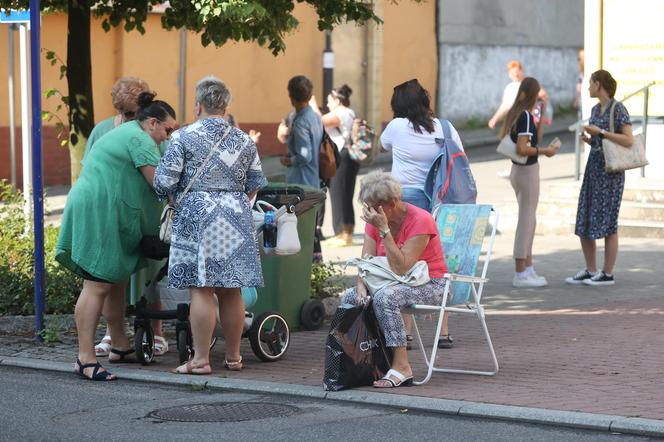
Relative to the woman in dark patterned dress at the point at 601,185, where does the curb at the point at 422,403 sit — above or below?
below

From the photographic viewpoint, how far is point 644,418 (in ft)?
22.5

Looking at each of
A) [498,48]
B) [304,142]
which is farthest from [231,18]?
[498,48]

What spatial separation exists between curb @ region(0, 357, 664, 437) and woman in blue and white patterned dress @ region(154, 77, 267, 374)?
39cm

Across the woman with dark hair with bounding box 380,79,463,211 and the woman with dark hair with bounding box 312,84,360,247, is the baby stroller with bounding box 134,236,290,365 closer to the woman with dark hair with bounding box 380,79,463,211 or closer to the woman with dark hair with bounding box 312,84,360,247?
the woman with dark hair with bounding box 380,79,463,211

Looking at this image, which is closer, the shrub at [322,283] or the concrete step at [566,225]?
the shrub at [322,283]

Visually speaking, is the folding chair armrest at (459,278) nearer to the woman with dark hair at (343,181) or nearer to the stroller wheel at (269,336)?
the stroller wheel at (269,336)

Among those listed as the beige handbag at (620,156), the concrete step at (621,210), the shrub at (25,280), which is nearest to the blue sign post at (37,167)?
the shrub at (25,280)

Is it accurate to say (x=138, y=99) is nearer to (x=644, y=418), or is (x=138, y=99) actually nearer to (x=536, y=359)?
(x=536, y=359)

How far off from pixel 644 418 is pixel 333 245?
8.65m

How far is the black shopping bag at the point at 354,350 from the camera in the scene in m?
7.73

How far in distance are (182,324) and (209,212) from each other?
0.78 metres

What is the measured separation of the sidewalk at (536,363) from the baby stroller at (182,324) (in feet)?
0.36

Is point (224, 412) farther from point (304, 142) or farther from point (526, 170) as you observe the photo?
point (304, 142)

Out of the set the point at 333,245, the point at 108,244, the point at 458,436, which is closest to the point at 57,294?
the point at 108,244
